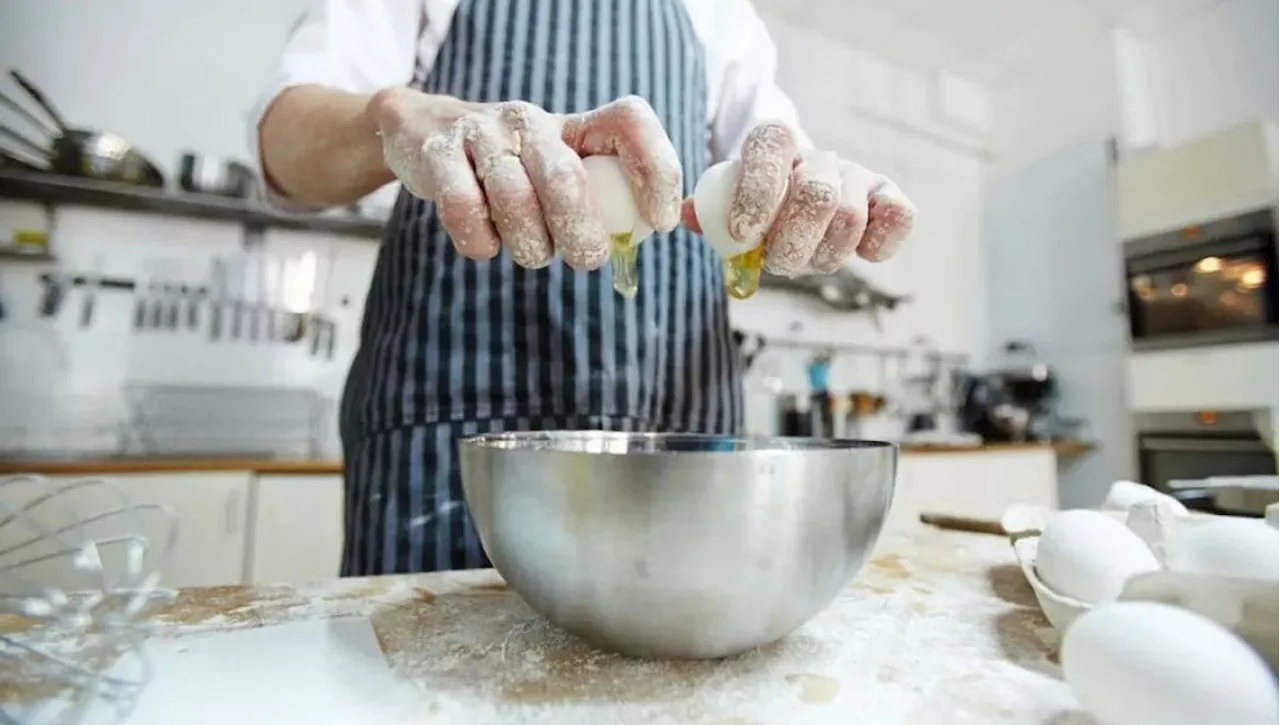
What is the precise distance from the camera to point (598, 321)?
0.60 metres

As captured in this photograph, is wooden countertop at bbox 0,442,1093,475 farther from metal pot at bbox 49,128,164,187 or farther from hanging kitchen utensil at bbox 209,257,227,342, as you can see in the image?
metal pot at bbox 49,128,164,187

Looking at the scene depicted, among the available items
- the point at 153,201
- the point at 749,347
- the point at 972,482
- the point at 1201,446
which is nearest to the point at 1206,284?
the point at 1201,446

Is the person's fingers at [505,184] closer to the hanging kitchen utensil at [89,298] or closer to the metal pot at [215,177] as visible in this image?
the metal pot at [215,177]

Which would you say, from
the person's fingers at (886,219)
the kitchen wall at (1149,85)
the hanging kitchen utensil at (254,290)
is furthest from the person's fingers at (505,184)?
the kitchen wall at (1149,85)

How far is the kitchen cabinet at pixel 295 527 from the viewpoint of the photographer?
1.28m

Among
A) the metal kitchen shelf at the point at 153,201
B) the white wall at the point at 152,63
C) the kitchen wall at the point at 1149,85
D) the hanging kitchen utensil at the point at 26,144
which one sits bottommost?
the metal kitchen shelf at the point at 153,201

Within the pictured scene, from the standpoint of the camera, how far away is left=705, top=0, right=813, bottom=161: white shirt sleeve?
757mm

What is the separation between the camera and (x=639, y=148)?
319 mm

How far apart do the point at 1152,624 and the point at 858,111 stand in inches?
103

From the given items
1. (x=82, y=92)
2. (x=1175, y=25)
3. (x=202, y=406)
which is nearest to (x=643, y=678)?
(x=202, y=406)

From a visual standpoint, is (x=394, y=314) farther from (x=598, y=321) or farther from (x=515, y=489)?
(x=515, y=489)

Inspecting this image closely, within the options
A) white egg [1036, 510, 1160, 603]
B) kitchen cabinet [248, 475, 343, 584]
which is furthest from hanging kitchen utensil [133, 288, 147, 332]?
white egg [1036, 510, 1160, 603]

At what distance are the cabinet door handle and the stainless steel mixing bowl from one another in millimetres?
1192

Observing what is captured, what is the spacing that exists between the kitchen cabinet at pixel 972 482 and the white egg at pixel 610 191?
1.58m
